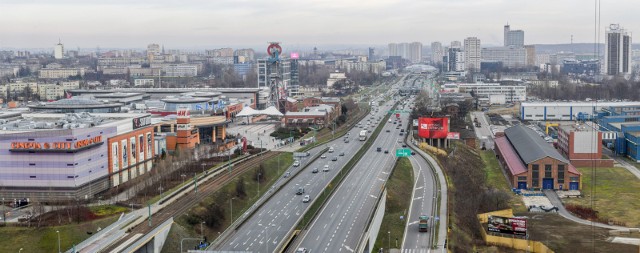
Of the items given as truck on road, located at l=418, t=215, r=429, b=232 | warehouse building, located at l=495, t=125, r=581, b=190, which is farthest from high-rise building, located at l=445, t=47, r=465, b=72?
truck on road, located at l=418, t=215, r=429, b=232

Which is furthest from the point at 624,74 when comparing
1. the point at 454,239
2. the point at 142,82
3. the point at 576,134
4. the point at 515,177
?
the point at 454,239

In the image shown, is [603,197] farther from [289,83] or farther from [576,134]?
[289,83]

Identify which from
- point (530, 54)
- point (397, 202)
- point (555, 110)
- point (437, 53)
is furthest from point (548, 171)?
point (437, 53)

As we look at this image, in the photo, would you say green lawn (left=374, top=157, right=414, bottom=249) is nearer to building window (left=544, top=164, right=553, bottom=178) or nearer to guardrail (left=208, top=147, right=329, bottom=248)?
guardrail (left=208, top=147, right=329, bottom=248)

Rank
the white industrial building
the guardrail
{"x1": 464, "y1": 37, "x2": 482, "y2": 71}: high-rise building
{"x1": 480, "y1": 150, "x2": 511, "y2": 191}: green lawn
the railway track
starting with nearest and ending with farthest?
the railway track, the guardrail, {"x1": 480, "y1": 150, "x2": 511, "y2": 191}: green lawn, the white industrial building, {"x1": 464, "y1": 37, "x2": 482, "y2": 71}: high-rise building

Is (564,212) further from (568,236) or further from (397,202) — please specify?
(397,202)
